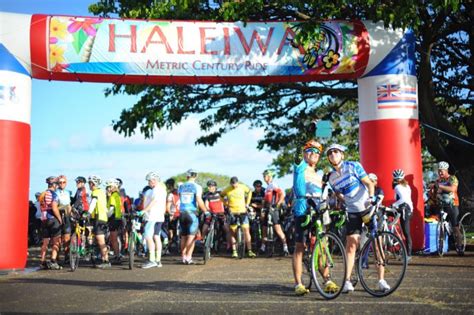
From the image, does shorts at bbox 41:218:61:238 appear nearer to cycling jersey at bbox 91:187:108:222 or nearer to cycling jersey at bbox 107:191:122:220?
cycling jersey at bbox 91:187:108:222

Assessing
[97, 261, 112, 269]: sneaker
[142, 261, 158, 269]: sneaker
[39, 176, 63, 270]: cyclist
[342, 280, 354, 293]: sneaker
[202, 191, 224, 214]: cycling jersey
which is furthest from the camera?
[202, 191, 224, 214]: cycling jersey

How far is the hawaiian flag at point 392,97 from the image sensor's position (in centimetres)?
1547

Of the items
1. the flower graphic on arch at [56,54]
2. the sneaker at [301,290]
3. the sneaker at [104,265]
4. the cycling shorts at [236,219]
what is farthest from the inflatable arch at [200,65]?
the sneaker at [301,290]

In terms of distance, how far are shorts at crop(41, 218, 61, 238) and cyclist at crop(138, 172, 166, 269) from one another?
187 centimetres

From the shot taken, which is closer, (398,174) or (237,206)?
(398,174)

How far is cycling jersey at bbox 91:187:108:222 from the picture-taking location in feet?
47.4

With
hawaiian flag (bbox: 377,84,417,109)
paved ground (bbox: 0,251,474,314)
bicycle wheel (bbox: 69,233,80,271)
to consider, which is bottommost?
paved ground (bbox: 0,251,474,314)

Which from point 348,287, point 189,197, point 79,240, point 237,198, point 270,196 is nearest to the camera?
point 348,287

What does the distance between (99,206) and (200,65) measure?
3.81 metres

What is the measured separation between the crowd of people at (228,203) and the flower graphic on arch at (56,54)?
8.20 ft

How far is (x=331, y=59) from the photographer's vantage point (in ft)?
50.6

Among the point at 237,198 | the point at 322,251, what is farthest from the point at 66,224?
the point at 322,251

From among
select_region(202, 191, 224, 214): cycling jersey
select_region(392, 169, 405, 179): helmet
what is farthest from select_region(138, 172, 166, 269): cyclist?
select_region(392, 169, 405, 179): helmet

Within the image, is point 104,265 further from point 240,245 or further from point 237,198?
point 237,198
